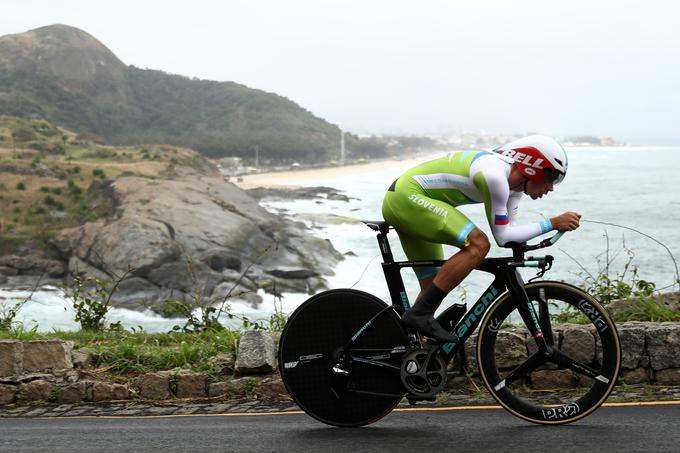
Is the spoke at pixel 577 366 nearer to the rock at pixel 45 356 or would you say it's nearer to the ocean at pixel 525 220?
the ocean at pixel 525 220

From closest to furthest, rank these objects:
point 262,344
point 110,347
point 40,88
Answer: point 262,344 → point 110,347 → point 40,88

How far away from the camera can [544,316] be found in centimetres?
479

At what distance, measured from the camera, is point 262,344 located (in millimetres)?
6441

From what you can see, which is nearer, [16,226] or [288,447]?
[288,447]

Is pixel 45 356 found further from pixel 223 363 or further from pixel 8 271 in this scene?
pixel 8 271

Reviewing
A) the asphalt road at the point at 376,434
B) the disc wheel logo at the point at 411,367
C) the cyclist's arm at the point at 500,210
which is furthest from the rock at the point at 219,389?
the cyclist's arm at the point at 500,210

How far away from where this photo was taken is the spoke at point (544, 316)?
4.78m

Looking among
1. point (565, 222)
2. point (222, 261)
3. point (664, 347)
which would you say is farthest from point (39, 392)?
point (222, 261)

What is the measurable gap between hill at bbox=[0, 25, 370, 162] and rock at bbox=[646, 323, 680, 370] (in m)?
124

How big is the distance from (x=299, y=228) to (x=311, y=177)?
213 feet

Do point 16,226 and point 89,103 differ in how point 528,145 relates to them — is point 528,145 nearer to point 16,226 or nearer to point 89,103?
point 16,226

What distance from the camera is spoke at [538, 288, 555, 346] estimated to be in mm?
4777

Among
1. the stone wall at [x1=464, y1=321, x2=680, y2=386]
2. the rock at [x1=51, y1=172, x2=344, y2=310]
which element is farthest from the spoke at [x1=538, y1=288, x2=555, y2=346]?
the rock at [x1=51, y1=172, x2=344, y2=310]

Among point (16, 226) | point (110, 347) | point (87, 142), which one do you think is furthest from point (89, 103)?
point (110, 347)
